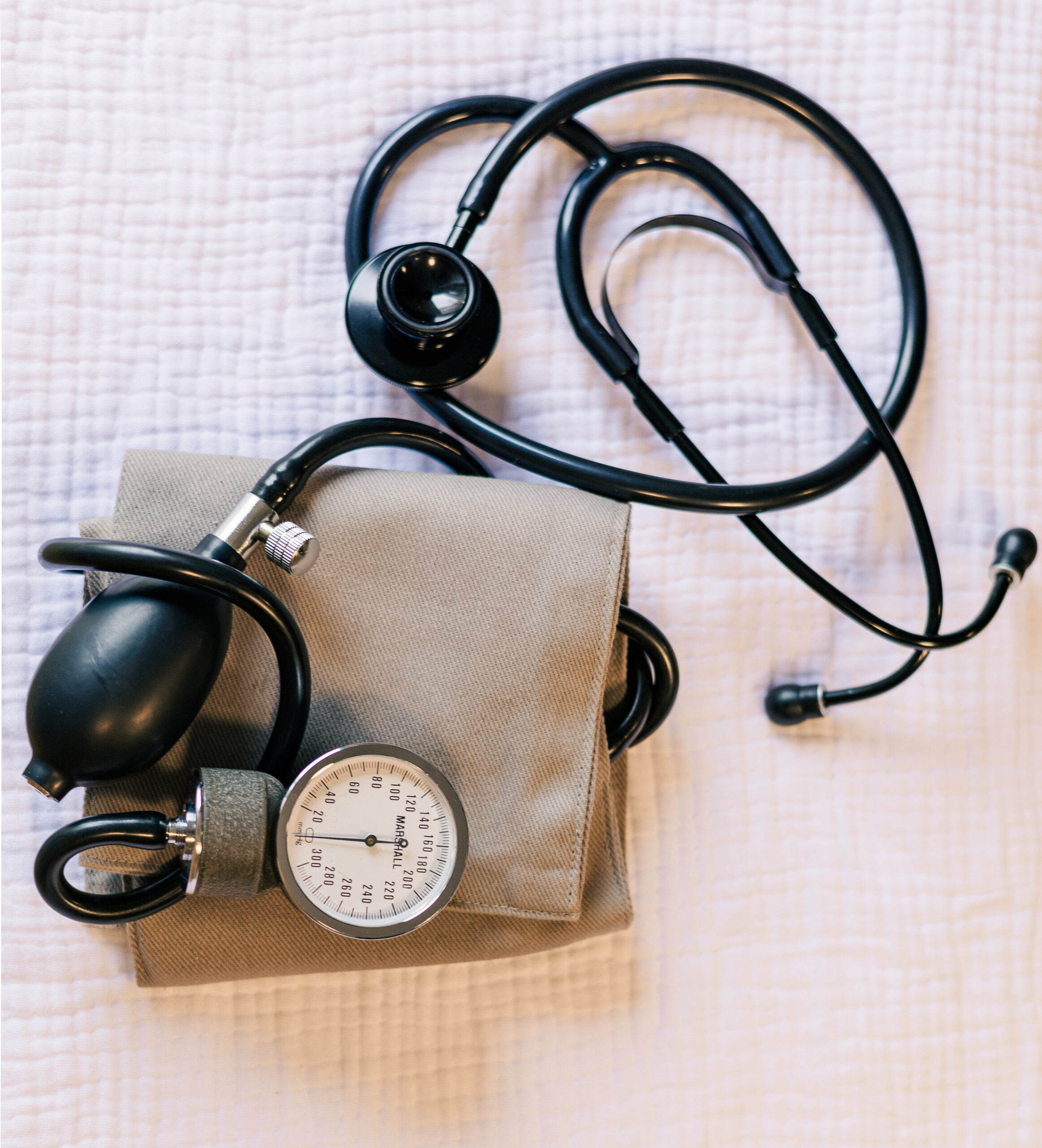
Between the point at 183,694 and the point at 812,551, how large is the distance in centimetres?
48

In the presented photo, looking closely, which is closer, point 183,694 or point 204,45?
point 183,694

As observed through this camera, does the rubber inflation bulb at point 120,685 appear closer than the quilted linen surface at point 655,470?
Yes

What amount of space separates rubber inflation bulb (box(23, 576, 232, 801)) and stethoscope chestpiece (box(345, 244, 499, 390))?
218mm

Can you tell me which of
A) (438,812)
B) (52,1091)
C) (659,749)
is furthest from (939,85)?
(52,1091)

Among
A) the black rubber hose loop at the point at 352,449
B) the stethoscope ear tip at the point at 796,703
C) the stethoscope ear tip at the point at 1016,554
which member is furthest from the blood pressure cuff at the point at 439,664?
the stethoscope ear tip at the point at 1016,554

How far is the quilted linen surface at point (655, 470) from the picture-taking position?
0.73 meters

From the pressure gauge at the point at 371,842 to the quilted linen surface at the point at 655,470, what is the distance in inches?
6.8

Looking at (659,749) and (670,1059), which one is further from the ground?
(659,749)

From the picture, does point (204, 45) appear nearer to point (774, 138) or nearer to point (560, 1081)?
point (774, 138)

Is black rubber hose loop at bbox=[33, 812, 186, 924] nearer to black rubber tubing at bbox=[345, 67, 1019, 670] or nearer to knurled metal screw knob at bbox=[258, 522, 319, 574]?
knurled metal screw knob at bbox=[258, 522, 319, 574]

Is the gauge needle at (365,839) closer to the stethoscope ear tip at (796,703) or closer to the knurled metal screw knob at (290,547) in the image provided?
the knurled metal screw knob at (290,547)

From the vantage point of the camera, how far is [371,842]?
0.60 metres

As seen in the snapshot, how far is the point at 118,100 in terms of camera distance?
753 mm

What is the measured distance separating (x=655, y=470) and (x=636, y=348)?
0.09 m
